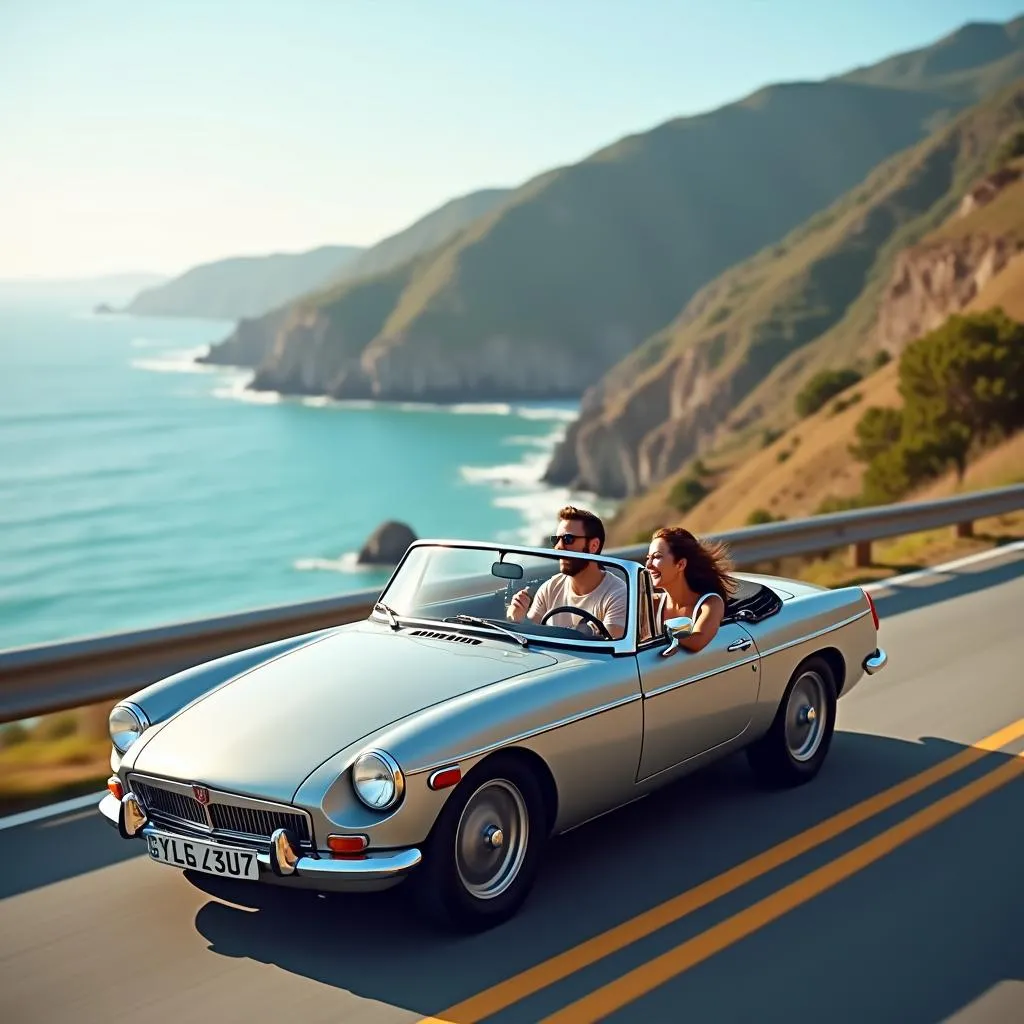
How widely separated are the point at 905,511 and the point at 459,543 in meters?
8.62

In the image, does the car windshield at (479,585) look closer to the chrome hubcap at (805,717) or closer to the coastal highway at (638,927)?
the coastal highway at (638,927)

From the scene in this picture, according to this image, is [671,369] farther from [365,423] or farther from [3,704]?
[3,704]

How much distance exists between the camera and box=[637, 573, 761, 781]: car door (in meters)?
5.59

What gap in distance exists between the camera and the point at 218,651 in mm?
7750

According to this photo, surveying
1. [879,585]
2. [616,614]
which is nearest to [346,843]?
[616,614]

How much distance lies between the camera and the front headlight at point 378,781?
447 cm

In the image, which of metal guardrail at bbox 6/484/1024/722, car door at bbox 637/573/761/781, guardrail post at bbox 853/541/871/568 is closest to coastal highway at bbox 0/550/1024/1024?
car door at bbox 637/573/761/781

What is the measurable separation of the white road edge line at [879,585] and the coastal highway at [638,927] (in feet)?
0.30

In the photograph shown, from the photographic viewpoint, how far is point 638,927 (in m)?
4.91

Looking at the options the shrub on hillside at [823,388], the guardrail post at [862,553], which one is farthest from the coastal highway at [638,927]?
the shrub on hillside at [823,388]

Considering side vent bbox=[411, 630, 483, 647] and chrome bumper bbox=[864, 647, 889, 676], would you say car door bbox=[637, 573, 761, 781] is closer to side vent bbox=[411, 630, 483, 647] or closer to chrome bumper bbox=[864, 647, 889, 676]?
side vent bbox=[411, 630, 483, 647]

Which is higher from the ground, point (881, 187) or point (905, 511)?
point (881, 187)

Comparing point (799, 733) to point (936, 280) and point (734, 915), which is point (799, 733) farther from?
point (936, 280)

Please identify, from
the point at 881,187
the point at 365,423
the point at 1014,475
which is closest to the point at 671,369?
the point at 881,187
